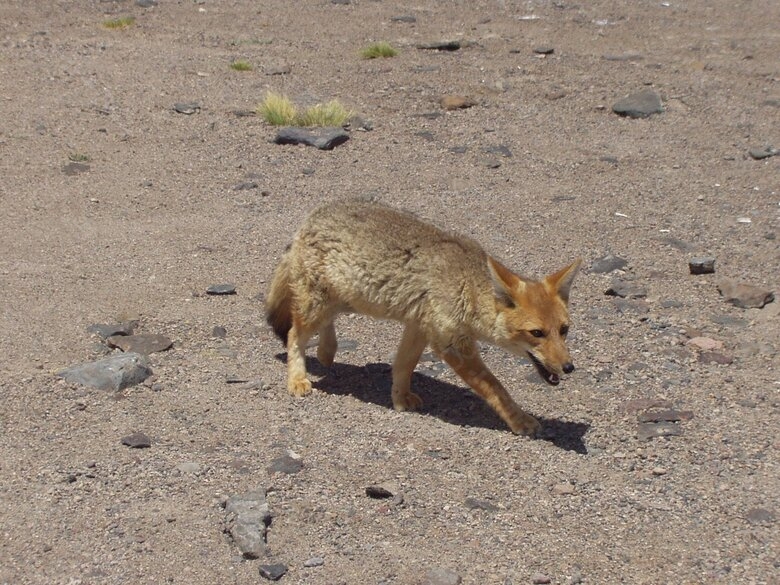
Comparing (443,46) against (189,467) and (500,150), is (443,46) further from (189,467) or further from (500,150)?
(189,467)

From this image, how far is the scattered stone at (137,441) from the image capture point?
7.41 metres

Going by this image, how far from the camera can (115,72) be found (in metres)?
16.0

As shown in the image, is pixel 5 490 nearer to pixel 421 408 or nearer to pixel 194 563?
pixel 194 563

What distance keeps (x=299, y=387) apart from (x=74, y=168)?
582cm

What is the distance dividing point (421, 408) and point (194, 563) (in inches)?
110

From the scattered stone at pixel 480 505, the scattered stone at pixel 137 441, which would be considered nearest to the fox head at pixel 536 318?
the scattered stone at pixel 480 505

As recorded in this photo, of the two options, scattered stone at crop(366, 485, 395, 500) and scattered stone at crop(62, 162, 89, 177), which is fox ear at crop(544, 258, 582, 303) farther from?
scattered stone at crop(62, 162, 89, 177)

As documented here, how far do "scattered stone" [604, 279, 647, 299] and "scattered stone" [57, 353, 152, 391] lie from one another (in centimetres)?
434

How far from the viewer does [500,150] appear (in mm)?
13961

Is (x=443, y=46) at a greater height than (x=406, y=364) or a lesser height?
lesser

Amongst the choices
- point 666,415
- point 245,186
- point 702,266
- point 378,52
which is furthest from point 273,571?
point 378,52

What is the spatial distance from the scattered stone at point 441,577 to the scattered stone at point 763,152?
31.0ft

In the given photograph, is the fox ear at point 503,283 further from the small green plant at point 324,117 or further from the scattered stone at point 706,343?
the small green plant at point 324,117

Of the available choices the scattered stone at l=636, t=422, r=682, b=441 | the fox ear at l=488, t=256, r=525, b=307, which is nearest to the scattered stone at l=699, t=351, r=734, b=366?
the scattered stone at l=636, t=422, r=682, b=441
